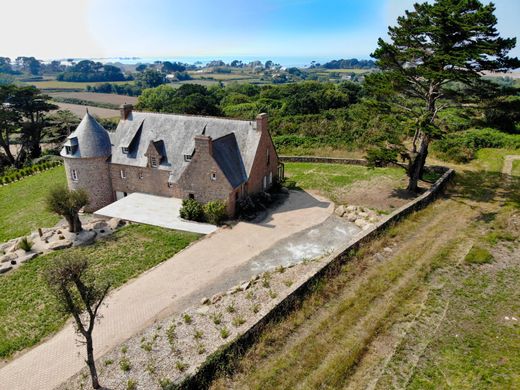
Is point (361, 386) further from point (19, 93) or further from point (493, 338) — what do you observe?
point (19, 93)

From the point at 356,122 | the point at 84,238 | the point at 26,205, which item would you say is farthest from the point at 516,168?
the point at 26,205

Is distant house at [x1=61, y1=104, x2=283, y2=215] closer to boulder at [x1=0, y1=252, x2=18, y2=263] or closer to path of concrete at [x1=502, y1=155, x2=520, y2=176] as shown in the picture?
boulder at [x1=0, y1=252, x2=18, y2=263]

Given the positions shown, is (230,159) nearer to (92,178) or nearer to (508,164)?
(92,178)

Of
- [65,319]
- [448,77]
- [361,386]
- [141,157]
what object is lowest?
[65,319]

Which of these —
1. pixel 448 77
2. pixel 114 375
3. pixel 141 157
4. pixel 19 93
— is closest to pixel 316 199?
pixel 448 77

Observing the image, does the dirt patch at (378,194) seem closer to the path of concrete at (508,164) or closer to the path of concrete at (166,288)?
the path of concrete at (166,288)

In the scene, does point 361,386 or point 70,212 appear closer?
point 361,386
